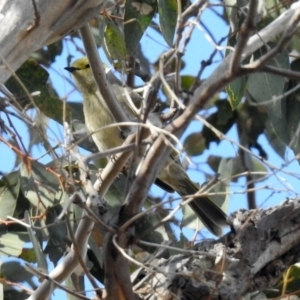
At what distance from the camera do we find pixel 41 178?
3111 mm

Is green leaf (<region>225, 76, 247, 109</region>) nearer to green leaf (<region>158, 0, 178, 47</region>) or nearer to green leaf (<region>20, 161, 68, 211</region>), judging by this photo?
green leaf (<region>158, 0, 178, 47</region>)

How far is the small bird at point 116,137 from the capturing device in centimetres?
358

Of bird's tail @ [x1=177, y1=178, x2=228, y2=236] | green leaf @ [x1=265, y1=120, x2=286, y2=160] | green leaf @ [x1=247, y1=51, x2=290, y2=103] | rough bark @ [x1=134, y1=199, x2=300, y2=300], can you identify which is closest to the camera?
rough bark @ [x1=134, y1=199, x2=300, y2=300]

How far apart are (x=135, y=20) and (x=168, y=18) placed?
22 centimetres

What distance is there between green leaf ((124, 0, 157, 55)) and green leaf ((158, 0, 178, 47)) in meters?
0.17

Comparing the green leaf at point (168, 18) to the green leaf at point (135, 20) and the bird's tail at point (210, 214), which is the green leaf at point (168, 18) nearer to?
the green leaf at point (135, 20)

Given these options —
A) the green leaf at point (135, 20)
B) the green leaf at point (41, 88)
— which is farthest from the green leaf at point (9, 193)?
the green leaf at point (135, 20)

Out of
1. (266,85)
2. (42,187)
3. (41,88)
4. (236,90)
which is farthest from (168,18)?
(42,187)

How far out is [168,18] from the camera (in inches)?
105

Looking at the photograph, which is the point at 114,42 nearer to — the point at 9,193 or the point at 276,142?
the point at 9,193

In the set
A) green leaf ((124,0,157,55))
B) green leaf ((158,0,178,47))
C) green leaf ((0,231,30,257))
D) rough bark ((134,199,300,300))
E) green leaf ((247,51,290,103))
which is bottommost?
rough bark ((134,199,300,300))

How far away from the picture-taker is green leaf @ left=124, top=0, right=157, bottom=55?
9.29ft

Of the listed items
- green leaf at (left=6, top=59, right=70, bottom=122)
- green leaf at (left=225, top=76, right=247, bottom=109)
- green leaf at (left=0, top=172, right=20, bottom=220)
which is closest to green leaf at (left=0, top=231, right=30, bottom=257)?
green leaf at (left=0, top=172, right=20, bottom=220)

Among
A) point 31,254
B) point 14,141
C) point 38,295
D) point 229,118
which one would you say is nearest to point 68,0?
point 14,141
